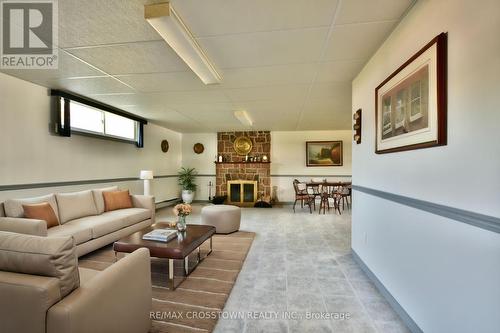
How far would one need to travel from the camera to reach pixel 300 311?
1961mm

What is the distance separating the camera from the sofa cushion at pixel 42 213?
2.71 meters

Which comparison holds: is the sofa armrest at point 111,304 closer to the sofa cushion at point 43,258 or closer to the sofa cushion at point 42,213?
the sofa cushion at point 43,258

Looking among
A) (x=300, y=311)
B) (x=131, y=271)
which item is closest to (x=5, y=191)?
(x=131, y=271)

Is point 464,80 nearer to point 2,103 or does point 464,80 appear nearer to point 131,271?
point 131,271

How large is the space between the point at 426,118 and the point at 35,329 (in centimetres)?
246

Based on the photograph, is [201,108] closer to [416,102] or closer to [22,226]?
[22,226]

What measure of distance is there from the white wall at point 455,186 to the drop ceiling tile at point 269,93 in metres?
1.51

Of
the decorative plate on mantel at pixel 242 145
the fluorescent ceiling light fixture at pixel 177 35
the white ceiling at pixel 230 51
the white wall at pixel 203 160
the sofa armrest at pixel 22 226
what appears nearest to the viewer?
the fluorescent ceiling light fixture at pixel 177 35

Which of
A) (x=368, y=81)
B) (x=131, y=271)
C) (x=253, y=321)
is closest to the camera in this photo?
(x=131, y=271)

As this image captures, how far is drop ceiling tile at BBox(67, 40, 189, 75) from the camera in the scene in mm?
2283

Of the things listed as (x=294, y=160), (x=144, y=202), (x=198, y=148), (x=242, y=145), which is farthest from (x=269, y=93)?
(x=198, y=148)

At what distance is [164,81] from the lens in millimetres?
3160

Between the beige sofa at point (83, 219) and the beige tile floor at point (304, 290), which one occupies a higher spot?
the beige sofa at point (83, 219)

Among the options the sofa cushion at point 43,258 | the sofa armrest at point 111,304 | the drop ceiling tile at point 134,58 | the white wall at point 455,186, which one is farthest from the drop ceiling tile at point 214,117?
the sofa cushion at point 43,258
